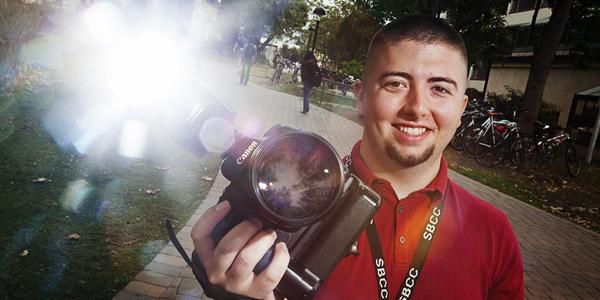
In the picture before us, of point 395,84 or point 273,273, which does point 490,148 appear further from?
point 273,273

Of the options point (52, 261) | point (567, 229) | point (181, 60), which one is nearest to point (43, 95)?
point (52, 261)

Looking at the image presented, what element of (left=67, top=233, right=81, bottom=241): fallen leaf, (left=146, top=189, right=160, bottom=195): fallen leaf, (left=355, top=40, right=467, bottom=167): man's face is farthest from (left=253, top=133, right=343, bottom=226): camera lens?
(left=146, top=189, right=160, bottom=195): fallen leaf

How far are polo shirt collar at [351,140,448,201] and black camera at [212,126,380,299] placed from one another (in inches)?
15.5

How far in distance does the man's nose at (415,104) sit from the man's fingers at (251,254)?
0.82m

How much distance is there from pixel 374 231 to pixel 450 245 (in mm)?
343

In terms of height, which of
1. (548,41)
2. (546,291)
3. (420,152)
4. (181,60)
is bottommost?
(546,291)

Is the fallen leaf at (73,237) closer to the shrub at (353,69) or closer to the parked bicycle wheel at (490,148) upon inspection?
the parked bicycle wheel at (490,148)

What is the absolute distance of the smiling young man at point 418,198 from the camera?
1.67m

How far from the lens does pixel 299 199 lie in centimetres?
145

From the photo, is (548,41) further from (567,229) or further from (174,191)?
(174,191)

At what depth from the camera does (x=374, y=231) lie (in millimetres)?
1707

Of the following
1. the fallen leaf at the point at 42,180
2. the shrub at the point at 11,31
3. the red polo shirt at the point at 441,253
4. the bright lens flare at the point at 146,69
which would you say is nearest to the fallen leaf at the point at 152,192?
the fallen leaf at the point at 42,180

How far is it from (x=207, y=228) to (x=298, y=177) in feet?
1.22

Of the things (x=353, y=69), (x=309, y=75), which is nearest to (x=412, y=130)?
(x=309, y=75)
